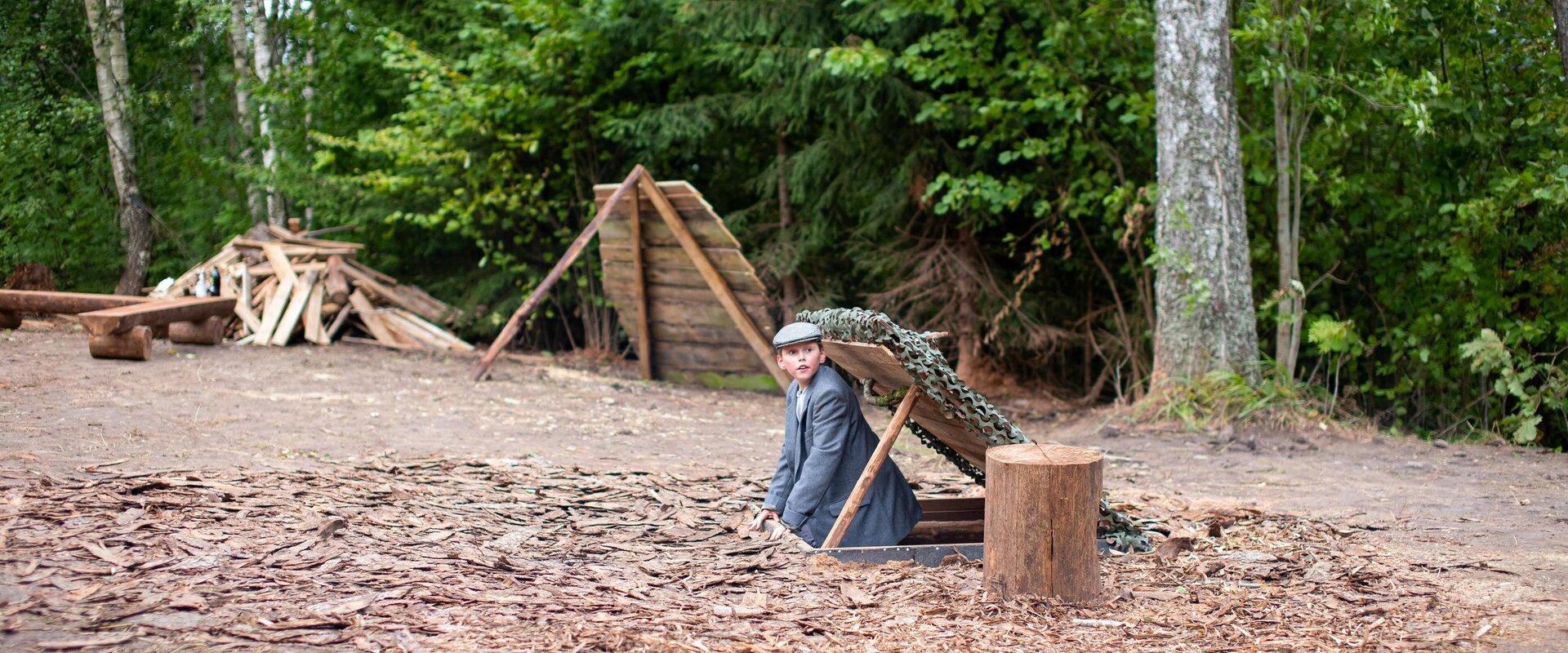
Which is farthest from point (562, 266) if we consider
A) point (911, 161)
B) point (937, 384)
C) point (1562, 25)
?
point (1562, 25)

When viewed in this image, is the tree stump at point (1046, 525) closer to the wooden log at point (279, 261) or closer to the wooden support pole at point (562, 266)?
the wooden support pole at point (562, 266)

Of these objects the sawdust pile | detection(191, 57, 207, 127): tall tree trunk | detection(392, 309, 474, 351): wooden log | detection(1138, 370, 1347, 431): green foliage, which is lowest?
the sawdust pile

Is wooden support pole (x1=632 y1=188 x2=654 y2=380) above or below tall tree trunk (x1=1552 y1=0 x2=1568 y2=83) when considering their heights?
below

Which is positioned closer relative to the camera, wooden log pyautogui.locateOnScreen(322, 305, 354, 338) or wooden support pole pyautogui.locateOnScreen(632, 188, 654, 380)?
wooden support pole pyautogui.locateOnScreen(632, 188, 654, 380)

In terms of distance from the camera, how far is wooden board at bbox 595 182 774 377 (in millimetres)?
11062

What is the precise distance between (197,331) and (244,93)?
6.57 metres

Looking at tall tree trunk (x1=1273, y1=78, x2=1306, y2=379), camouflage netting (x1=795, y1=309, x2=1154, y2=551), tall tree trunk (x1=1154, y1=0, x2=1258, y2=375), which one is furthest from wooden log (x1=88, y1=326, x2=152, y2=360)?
tall tree trunk (x1=1273, y1=78, x2=1306, y2=379)

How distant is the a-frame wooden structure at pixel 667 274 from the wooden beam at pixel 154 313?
2.85 m

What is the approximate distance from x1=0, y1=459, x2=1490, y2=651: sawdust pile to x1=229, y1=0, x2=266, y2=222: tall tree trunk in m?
11.7

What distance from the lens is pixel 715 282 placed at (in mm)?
11148

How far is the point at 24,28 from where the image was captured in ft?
41.2

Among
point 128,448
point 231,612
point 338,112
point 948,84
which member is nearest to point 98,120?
point 338,112

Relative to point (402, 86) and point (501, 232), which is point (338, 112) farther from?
point (501, 232)

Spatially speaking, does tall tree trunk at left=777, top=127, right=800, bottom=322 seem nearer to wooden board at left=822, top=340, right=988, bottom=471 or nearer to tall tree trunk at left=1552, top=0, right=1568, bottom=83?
wooden board at left=822, top=340, right=988, bottom=471
